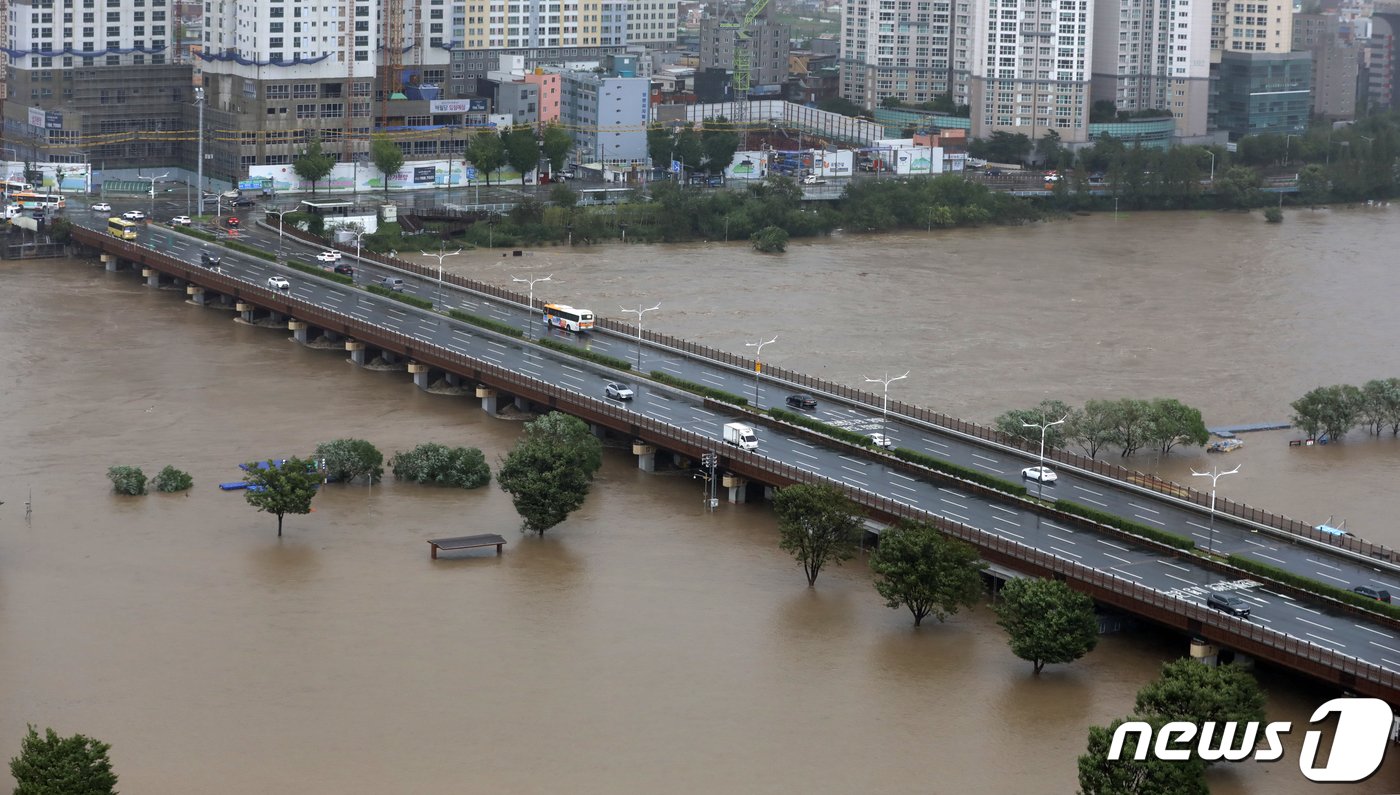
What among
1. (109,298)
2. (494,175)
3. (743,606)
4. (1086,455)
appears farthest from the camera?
(494,175)

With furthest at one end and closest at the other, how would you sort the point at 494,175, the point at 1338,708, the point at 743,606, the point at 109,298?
the point at 494,175 < the point at 109,298 < the point at 743,606 < the point at 1338,708

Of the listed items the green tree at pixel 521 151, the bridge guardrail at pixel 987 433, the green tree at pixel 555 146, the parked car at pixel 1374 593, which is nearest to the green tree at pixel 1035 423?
the bridge guardrail at pixel 987 433

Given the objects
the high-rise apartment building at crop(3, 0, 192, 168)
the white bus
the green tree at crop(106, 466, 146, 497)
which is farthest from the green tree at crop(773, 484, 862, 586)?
the high-rise apartment building at crop(3, 0, 192, 168)

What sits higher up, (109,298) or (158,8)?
(158,8)

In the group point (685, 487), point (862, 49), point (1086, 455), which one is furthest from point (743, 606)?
point (862, 49)

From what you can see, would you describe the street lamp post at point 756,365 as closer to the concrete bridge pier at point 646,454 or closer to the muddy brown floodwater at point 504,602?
the muddy brown floodwater at point 504,602

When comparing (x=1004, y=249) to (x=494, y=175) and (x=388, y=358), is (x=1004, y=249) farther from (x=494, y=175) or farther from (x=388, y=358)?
(x=388, y=358)

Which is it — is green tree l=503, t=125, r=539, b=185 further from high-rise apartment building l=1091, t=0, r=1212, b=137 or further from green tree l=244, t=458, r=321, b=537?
green tree l=244, t=458, r=321, b=537
